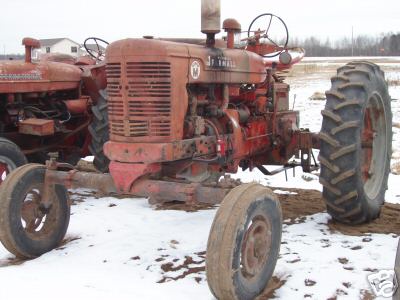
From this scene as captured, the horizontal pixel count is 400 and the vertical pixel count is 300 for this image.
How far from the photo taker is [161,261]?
4.45 meters

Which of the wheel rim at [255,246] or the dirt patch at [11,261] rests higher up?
the wheel rim at [255,246]

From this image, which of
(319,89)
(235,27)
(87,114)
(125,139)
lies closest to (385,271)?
(125,139)

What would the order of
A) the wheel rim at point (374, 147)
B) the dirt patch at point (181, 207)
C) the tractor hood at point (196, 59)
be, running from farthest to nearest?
the dirt patch at point (181, 207)
the wheel rim at point (374, 147)
the tractor hood at point (196, 59)

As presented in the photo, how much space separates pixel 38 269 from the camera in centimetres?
431

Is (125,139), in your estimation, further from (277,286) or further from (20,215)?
(277,286)

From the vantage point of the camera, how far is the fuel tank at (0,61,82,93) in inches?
268

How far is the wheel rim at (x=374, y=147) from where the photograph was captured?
5711mm

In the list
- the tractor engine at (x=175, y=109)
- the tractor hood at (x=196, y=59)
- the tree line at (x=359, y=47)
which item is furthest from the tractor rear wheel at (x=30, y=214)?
the tree line at (x=359, y=47)

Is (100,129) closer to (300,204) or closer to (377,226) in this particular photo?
(300,204)

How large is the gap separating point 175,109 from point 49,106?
3.83 metres

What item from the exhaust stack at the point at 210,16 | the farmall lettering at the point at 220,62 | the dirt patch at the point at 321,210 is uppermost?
the exhaust stack at the point at 210,16

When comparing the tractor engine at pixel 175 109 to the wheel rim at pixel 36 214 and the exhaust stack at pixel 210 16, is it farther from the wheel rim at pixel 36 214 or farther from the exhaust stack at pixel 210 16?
the wheel rim at pixel 36 214

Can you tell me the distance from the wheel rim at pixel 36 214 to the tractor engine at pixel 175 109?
2.81ft

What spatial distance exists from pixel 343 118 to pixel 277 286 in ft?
5.86
